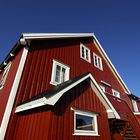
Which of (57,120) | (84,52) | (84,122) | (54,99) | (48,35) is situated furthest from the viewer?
(84,52)

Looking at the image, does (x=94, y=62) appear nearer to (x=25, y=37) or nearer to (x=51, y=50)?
(x=51, y=50)

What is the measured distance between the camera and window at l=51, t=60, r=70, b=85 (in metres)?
8.56

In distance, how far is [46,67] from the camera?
8320 mm

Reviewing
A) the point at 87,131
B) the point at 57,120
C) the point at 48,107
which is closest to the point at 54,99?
the point at 48,107

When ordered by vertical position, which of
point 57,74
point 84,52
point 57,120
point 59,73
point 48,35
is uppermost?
point 84,52

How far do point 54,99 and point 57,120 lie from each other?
31.1 inches

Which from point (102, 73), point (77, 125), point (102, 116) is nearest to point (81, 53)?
point (102, 73)

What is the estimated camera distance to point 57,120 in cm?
501

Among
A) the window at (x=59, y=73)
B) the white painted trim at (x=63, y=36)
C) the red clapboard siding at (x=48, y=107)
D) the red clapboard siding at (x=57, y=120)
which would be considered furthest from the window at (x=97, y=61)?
the red clapboard siding at (x=57, y=120)

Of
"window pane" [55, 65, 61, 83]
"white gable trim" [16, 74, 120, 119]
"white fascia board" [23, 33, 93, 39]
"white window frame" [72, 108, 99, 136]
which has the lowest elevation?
"white window frame" [72, 108, 99, 136]

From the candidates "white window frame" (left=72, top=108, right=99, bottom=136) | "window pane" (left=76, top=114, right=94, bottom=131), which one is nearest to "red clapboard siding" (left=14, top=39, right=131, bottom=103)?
"white window frame" (left=72, top=108, right=99, bottom=136)

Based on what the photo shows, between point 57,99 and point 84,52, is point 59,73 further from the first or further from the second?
point 84,52

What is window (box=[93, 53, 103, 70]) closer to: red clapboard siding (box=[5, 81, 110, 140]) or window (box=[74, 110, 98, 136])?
red clapboard siding (box=[5, 81, 110, 140])

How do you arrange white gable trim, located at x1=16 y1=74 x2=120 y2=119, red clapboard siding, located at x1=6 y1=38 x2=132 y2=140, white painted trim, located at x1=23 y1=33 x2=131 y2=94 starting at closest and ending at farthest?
1. white gable trim, located at x1=16 y1=74 x2=120 y2=119
2. red clapboard siding, located at x1=6 y1=38 x2=132 y2=140
3. white painted trim, located at x1=23 y1=33 x2=131 y2=94
